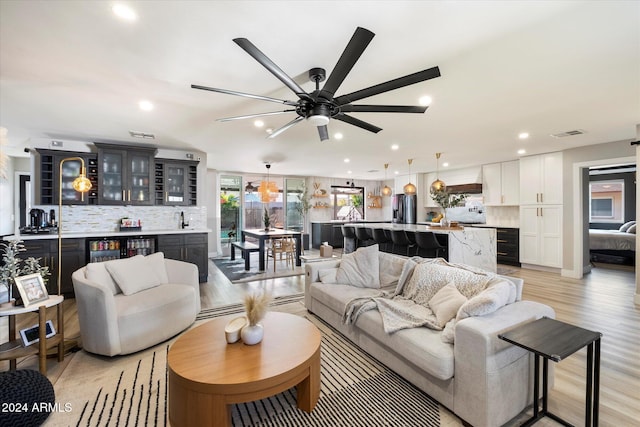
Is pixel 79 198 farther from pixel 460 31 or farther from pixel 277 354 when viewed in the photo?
pixel 460 31

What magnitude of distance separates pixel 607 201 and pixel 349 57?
11.3 metres

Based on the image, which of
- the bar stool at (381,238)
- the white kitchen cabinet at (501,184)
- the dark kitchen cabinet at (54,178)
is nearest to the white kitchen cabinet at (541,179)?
the white kitchen cabinet at (501,184)

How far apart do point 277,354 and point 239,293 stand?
2.88 meters

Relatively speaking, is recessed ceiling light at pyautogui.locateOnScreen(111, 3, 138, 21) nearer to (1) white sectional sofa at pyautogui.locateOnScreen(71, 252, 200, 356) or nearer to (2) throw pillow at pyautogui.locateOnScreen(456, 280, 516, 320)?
(1) white sectional sofa at pyautogui.locateOnScreen(71, 252, 200, 356)

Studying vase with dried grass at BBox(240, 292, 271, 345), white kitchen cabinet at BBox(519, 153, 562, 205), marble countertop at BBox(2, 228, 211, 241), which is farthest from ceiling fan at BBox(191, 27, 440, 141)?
white kitchen cabinet at BBox(519, 153, 562, 205)

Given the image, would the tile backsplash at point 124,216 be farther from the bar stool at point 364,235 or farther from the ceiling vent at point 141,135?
the bar stool at point 364,235

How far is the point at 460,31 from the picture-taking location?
77.8 inches

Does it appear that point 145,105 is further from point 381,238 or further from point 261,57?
point 381,238

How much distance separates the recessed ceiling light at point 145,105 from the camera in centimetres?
324

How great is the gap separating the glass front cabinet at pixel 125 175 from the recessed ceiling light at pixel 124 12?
3.97 m

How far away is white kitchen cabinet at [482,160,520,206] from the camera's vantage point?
23.0 feet

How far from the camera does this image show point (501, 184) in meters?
7.31

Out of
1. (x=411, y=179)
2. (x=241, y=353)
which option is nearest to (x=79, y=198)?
(x=241, y=353)

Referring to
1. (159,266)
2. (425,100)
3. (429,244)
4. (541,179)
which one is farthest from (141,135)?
(541,179)
